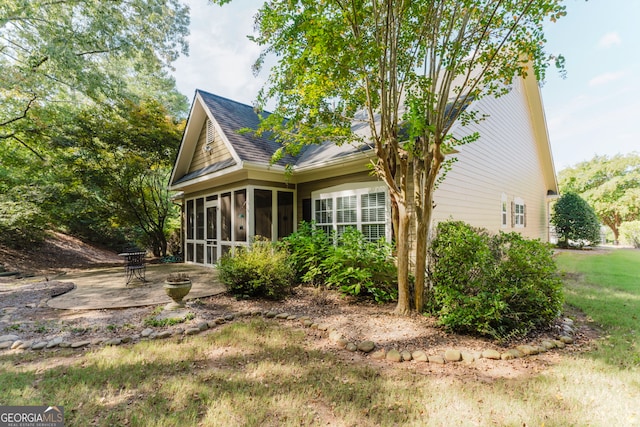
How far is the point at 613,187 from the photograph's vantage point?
78.9ft

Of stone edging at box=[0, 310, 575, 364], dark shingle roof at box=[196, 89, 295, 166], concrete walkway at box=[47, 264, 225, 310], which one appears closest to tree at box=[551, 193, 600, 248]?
stone edging at box=[0, 310, 575, 364]

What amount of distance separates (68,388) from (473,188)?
8.80m

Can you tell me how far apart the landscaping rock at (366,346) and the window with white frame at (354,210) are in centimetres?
302

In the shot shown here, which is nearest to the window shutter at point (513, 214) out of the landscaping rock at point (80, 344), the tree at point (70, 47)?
the landscaping rock at point (80, 344)

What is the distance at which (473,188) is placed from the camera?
7.99m

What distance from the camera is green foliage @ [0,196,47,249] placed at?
10047 mm

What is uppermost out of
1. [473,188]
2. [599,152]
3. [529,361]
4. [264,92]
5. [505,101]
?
[599,152]

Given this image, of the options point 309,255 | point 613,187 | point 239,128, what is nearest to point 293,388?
point 309,255

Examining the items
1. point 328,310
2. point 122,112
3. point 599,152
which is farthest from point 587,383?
point 599,152

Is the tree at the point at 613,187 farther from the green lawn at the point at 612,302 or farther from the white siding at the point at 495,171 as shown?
the green lawn at the point at 612,302

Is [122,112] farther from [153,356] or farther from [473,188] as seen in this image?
[473,188]

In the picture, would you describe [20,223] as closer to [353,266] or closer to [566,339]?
[353,266]

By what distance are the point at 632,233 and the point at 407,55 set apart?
23.9 metres

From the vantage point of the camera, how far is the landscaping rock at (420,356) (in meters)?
3.27
